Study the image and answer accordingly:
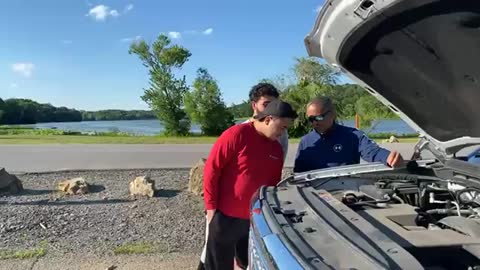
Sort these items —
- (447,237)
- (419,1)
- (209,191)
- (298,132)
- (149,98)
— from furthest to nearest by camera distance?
1. (149,98)
2. (298,132)
3. (209,191)
4. (447,237)
5. (419,1)

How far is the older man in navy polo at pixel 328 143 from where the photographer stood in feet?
13.2

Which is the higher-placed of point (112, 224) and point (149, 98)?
point (149, 98)

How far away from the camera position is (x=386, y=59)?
9.35 ft

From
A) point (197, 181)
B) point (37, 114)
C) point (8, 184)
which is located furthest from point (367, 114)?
point (37, 114)

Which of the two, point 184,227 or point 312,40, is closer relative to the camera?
point 312,40

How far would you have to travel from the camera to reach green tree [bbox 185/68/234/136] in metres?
35.6

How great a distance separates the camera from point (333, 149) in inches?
161

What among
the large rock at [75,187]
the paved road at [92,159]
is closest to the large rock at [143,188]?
the large rock at [75,187]

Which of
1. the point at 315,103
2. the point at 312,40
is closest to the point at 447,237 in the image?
the point at 312,40

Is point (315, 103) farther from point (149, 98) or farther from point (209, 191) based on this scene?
point (149, 98)

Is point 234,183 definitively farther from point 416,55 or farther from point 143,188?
point 143,188

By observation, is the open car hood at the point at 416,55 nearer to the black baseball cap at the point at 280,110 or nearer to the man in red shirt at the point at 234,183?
the black baseball cap at the point at 280,110

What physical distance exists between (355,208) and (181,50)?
37.5m

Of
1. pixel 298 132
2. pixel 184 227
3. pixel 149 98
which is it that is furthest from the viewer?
pixel 149 98
